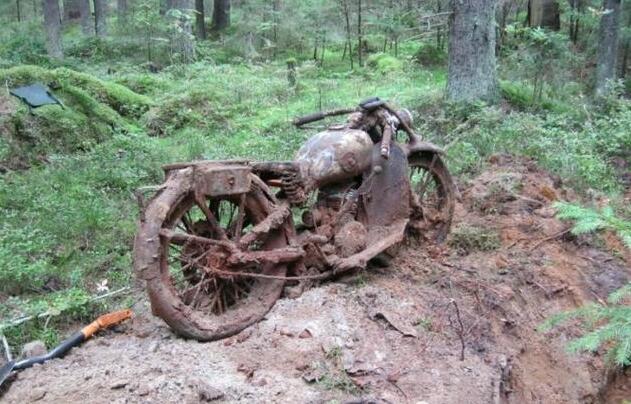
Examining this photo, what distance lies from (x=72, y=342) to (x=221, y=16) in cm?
1990

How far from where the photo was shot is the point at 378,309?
4.42 m

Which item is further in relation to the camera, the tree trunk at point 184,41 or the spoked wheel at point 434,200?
the tree trunk at point 184,41

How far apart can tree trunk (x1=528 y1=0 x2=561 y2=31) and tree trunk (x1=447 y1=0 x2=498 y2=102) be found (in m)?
7.95

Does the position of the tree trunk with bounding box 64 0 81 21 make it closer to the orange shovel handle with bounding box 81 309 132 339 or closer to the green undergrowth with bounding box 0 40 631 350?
the green undergrowth with bounding box 0 40 631 350

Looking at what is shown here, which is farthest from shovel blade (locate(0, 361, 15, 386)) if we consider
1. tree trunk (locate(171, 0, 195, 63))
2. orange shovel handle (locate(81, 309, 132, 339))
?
tree trunk (locate(171, 0, 195, 63))

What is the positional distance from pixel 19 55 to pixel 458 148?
1227cm

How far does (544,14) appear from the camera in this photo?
17203 mm

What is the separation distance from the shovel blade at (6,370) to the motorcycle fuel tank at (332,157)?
2.32 meters

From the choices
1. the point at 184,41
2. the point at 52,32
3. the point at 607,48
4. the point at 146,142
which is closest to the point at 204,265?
the point at 146,142

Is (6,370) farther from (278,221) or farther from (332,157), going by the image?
(332,157)

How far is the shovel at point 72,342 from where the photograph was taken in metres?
3.75

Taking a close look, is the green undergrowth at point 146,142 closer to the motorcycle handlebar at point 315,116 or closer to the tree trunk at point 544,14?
the motorcycle handlebar at point 315,116

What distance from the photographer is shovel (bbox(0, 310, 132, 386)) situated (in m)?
3.75

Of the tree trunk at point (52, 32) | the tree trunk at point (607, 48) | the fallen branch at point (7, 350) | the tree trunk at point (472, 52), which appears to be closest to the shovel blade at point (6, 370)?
the fallen branch at point (7, 350)
